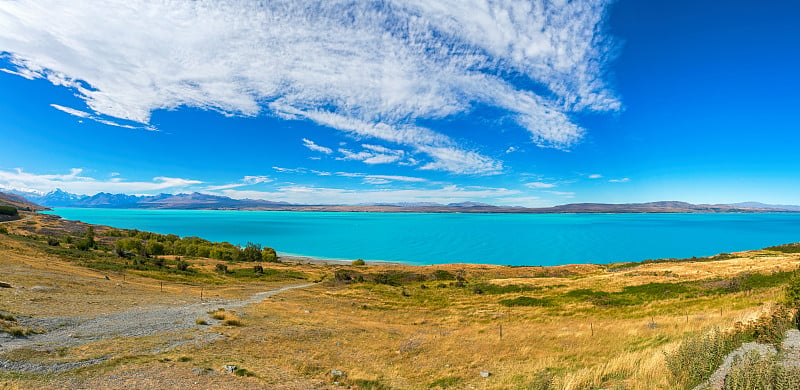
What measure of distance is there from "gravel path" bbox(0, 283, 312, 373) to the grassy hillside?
48 cm

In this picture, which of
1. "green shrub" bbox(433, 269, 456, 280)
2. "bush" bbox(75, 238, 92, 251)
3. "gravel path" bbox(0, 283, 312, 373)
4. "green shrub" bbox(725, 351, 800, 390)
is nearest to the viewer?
"green shrub" bbox(725, 351, 800, 390)

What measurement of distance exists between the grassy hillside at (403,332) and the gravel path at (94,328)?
0.48 meters

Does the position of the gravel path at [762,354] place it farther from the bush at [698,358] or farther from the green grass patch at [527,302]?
the green grass patch at [527,302]

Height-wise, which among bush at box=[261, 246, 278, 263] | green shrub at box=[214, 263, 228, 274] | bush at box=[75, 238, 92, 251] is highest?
bush at box=[75, 238, 92, 251]

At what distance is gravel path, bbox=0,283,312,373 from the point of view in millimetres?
12000

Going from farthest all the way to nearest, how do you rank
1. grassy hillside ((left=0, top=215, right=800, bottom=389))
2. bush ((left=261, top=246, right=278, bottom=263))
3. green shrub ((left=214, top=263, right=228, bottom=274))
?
bush ((left=261, top=246, right=278, bottom=263)) < green shrub ((left=214, top=263, right=228, bottom=274)) < grassy hillside ((left=0, top=215, right=800, bottom=389))

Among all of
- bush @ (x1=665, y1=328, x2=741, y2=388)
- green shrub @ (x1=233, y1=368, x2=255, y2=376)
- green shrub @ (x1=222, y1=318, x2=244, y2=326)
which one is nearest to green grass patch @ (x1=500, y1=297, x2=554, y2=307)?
bush @ (x1=665, y1=328, x2=741, y2=388)

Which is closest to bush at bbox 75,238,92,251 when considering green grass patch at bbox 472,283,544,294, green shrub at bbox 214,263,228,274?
green shrub at bbox 214,263,228,274

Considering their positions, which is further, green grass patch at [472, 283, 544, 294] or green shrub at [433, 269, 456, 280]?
green shrub at [433, 269, 456, 280]

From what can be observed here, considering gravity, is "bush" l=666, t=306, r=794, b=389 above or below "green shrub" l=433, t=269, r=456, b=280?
above

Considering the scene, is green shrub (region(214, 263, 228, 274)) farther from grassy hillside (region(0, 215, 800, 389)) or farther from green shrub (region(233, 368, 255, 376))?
green shrub (region(233, 368, 255, 376))

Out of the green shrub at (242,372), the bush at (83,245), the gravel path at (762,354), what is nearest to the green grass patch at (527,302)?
the gravel path at (762,354)

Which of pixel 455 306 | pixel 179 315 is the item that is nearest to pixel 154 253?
pixel 179 315

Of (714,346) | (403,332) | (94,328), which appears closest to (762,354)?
(714,346)
